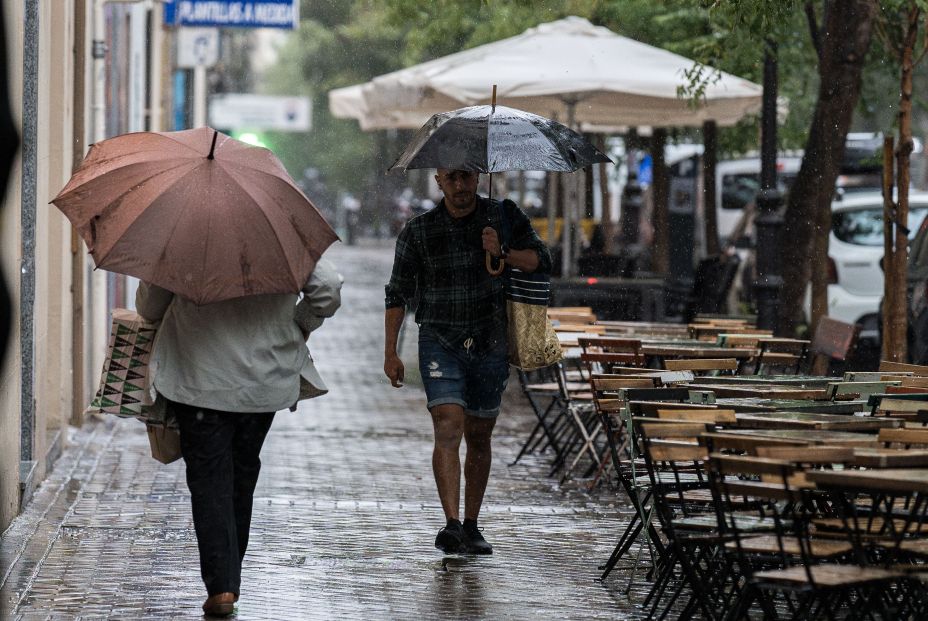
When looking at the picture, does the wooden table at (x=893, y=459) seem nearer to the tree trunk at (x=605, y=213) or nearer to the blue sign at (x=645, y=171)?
the tree trunk at (x=605, y=213)

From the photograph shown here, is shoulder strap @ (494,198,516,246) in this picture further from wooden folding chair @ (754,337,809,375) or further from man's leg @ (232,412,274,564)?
wooden folding chair @ (754,337,809,375)

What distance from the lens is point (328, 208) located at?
60531 millimetres

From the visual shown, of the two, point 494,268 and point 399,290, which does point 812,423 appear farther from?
point 399,290

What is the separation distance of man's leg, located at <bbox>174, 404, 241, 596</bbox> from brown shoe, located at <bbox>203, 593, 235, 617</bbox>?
2 cm

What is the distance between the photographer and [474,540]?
303 inches

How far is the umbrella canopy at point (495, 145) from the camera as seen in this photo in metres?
7.37

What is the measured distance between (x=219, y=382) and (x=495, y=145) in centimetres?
197

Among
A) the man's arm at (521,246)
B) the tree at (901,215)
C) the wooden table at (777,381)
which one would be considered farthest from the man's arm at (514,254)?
the tree at (901,215)

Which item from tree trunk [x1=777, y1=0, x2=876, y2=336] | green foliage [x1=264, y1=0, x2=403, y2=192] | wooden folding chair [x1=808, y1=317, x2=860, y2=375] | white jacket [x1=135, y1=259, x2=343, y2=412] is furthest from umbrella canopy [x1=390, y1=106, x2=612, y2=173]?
green foliage [x1=264, y1=0, x2=403, y2=192]

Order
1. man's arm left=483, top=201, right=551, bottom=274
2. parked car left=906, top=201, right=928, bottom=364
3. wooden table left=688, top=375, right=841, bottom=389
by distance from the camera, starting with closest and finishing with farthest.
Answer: man's arm left=483, top=201, right=551, bottom=274 < wooden table left=688, top=375, right=841, bottom=389 < parked car left=906, top=201, right=928, bottom=364

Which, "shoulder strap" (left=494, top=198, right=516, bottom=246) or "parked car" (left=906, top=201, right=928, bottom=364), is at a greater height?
"shoulder strap" (left=494, top=198, right=516, bottom=246)

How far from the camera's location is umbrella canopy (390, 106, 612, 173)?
7.37 meters

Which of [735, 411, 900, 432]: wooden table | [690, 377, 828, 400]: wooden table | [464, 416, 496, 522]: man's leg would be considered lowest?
[464, 416, 496, 522]: man's leg

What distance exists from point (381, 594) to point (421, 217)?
1788 millimetres
